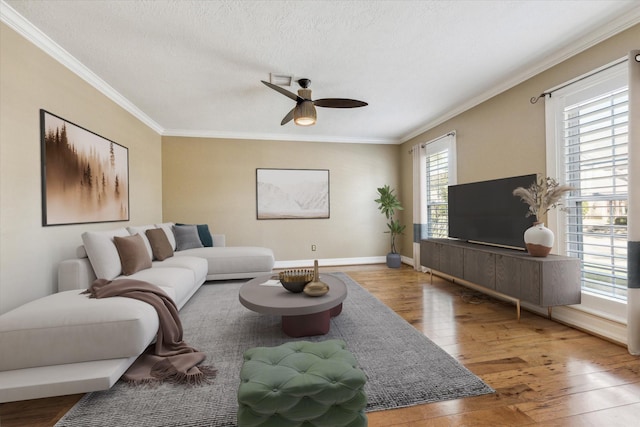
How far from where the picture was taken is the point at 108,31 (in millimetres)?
2473

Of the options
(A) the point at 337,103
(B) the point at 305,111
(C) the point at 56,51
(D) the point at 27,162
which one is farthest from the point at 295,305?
(C) the point at 56,51

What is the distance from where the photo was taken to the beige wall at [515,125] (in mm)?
2594

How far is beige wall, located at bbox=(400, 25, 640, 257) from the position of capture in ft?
8.51

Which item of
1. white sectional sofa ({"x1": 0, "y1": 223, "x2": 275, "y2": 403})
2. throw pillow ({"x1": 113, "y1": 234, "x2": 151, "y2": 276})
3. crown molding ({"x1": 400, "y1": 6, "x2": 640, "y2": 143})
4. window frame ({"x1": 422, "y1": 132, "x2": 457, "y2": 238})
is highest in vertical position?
crown molding ({"x1": 400, "y1": 6, "x2": 640, "y2": 143})

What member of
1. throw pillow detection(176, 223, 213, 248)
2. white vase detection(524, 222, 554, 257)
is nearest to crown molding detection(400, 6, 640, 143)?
white vase detection(524, 222, 554, 257)

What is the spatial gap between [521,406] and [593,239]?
1.92 metres

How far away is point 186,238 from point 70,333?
9.75 feet

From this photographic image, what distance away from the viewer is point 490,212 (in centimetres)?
360

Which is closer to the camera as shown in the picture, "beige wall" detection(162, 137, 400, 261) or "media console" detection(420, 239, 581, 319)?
"media console" detection(420, 239, 581, 319)

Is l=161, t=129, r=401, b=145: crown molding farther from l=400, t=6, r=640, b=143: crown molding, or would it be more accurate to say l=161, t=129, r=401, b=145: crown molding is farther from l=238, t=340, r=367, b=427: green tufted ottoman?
l=238, t=340, r=367, b=427: green tufted ottoman

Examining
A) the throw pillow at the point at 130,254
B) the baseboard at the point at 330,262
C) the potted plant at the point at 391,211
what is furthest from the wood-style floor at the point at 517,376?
the baseboard at the point at 330,262

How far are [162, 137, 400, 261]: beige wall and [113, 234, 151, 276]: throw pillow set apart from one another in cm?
242

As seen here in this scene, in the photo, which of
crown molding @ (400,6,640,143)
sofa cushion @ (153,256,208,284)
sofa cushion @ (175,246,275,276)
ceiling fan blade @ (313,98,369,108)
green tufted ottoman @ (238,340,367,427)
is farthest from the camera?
sofa cushion @ (175,246,275,276)

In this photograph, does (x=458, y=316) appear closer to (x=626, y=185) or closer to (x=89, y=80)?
(x=626, y=185)
